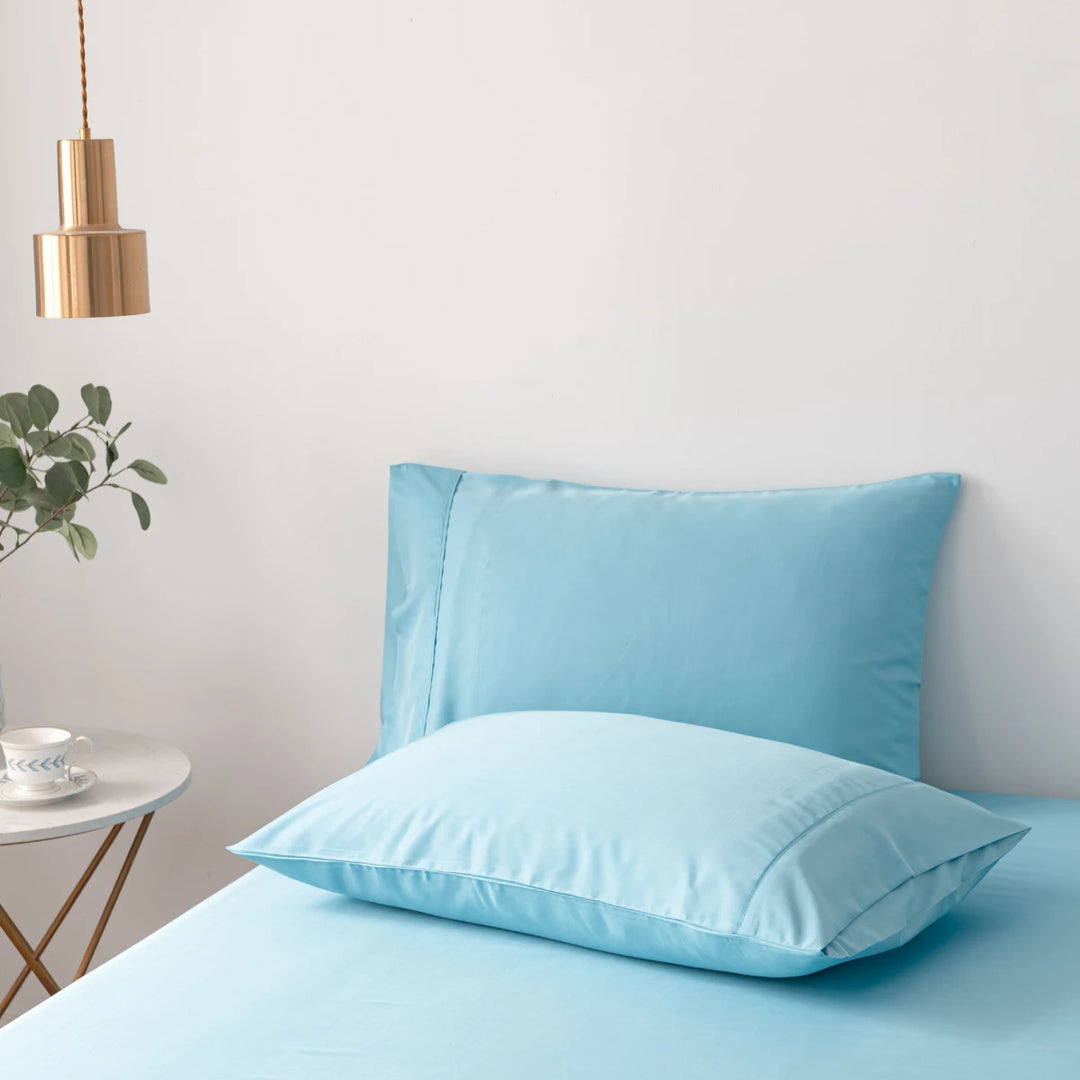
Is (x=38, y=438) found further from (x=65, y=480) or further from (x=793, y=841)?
(x=793, y=841)

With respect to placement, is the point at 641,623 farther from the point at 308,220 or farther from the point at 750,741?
the point at 308,220

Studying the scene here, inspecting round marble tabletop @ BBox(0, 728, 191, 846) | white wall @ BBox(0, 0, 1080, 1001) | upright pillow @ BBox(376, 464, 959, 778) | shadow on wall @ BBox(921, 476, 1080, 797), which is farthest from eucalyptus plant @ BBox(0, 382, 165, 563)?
shadow on wall @ BBox(921, 476, 1080, 797)

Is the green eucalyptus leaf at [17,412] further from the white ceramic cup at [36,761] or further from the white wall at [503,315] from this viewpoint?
the white ceramic cup at [36,761]

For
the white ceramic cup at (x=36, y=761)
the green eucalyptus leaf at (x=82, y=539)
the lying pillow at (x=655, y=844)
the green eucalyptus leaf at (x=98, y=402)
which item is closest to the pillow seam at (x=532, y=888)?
the lying pillow at (x=655, y=844)

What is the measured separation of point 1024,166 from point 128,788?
145 cm

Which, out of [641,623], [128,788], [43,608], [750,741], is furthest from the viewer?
[43,608]

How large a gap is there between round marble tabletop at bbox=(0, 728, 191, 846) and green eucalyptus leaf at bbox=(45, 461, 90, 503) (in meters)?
0.40

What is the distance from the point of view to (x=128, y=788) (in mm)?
1890

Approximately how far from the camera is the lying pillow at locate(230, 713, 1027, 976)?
115 cm

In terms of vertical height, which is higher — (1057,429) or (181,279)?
(181,279)

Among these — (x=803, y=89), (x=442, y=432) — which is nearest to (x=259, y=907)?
(x=442, y=432)

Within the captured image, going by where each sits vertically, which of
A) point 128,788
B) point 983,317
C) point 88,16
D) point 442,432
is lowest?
point 128,788

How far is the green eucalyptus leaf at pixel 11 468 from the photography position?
1.81 m

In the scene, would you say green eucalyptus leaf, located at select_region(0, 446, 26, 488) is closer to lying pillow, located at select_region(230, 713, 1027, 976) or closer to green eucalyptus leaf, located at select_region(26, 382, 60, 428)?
green eucalyptus leaf, located at select_region(26, 382, 60, 428)
